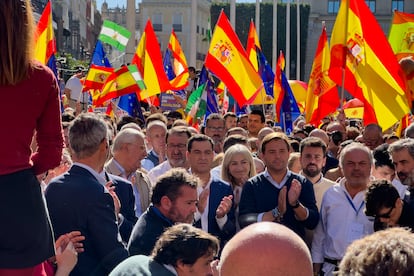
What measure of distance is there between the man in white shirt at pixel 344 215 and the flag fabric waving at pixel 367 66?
3.93 meters

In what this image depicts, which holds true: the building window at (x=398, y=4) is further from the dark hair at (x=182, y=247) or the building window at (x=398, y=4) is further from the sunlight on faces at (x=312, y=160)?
the dark hair at (x=182, y=247)

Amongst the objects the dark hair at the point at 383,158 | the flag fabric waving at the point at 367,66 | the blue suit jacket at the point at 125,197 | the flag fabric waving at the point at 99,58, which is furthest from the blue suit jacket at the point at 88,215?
the flag fabric waving at the point at 99,58

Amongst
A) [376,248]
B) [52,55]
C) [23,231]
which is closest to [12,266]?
[23,231]

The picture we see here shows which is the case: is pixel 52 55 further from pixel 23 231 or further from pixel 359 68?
pixel 23 231

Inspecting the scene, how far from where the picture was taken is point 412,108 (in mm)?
11055

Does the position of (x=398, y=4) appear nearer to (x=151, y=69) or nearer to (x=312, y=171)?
(x=151, y=69)

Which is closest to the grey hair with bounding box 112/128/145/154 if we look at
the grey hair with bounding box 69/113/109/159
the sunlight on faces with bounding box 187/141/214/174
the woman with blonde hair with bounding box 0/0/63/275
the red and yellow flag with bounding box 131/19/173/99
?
the sunlight on faces with bounding box 187/141/214/174

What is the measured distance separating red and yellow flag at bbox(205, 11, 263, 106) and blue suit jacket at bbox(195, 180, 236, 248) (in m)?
6.20

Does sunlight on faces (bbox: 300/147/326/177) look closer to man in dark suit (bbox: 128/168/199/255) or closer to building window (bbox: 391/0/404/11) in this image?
man in dark suit (bbox: 128/168/199/255)

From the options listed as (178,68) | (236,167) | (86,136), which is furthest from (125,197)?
(178,68)

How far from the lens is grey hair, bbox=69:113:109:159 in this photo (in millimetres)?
3963

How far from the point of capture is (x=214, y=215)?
5785 millimetres

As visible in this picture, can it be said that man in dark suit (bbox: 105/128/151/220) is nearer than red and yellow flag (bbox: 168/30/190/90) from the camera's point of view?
Yes

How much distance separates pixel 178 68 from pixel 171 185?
38.2 feet
